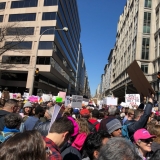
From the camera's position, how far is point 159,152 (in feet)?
6.64

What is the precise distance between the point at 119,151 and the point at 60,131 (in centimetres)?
98

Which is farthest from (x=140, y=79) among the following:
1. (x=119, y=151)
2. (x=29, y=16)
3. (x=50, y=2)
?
(x=29, y=16)

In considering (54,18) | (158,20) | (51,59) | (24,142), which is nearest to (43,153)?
(24,142)

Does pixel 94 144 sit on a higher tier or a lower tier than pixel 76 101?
lower

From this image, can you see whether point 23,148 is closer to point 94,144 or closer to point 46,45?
point 94,144

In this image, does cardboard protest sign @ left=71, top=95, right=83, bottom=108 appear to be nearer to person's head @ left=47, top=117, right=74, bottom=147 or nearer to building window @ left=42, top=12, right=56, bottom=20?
person's head @ left=47, top=117, right=74, bottom=147

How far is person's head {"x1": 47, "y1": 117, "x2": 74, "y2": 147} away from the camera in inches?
93.4

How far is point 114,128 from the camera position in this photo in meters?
3.41

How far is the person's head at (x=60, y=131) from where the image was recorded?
93.4 inches

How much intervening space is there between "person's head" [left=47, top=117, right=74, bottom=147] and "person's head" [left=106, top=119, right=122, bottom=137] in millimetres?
1126

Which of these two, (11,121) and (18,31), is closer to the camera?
(11,121)

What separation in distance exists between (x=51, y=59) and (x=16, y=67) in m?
6.90

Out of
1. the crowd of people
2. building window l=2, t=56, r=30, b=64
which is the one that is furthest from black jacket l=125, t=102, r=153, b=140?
building window l=2, t=56, r=30, b=64

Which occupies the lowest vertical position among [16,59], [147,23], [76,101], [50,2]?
[76,101]
